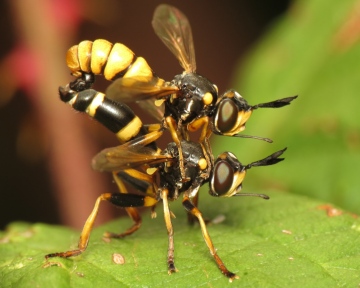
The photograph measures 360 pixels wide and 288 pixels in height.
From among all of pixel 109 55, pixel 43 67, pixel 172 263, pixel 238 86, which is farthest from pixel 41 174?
pixel 172 263

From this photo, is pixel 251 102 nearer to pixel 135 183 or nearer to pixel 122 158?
pixel 135 183

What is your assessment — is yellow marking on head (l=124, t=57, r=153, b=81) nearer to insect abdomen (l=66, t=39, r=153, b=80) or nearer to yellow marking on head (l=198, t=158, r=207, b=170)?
insect abdomen (l=66, t=39, r=153, b=80)

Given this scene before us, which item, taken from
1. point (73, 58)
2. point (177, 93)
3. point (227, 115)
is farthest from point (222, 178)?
point (73, 58)

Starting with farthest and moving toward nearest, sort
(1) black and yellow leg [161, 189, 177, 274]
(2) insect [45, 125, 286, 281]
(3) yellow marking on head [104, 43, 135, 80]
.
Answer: (3) yellow marking on head [104, 43, 135, 80]
(2) insect [45, 125, 286, 281]
(1) black and yellow leg [161, 189, 177, 274]

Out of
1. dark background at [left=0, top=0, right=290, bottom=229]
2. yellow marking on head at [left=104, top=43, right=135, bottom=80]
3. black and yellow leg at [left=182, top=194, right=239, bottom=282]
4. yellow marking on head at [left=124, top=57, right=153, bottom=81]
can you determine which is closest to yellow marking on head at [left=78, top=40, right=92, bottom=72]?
yellow marking on head at [left=104, top=43, right=135, bottom=80]

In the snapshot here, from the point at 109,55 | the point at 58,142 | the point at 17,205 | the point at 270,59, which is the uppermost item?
the point at 109,55

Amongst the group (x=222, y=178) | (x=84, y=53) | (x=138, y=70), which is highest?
(x=84, y=53)

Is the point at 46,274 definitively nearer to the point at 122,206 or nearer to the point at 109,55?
the point at 122,206
